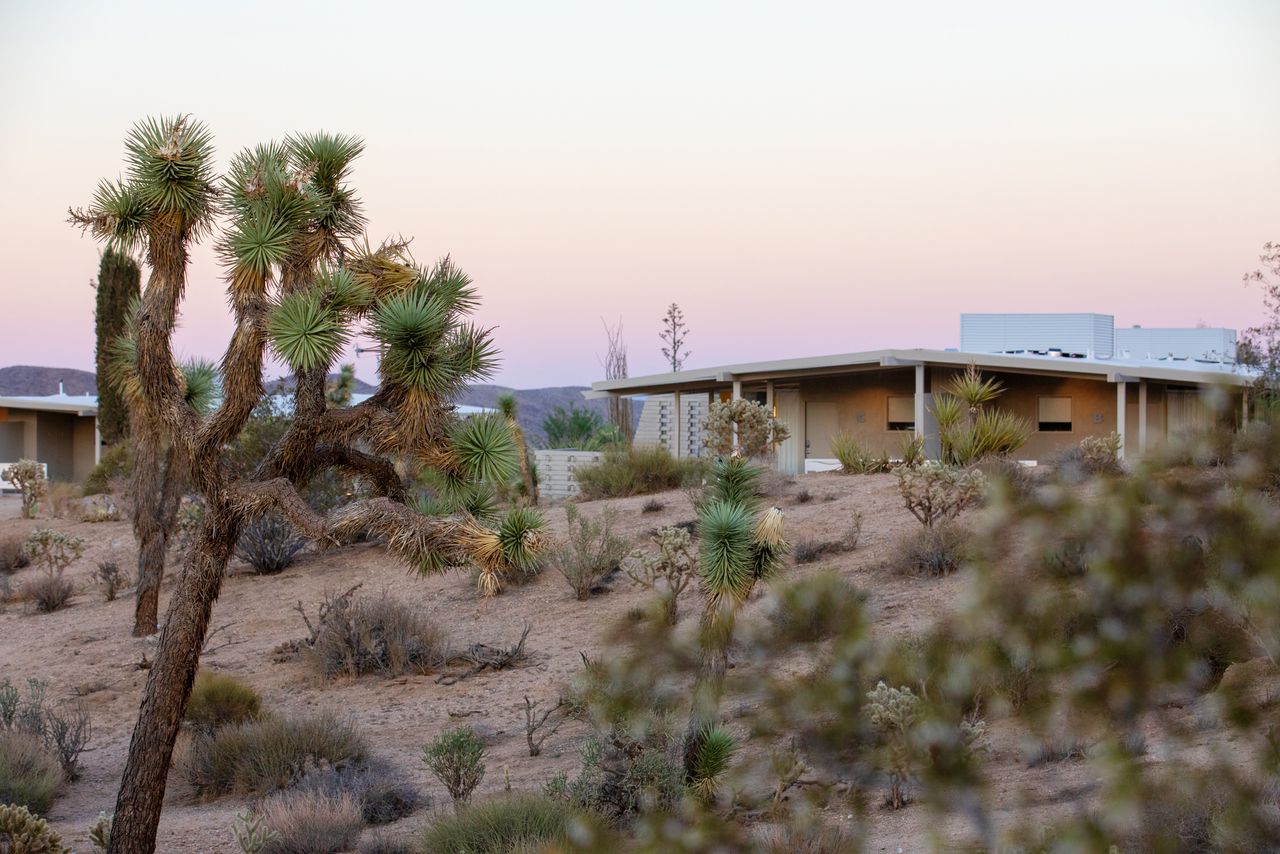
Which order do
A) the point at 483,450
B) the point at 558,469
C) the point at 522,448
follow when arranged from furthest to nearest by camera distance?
1. the point at 558,469
2. the point at 522,448
3. the point at 483,450

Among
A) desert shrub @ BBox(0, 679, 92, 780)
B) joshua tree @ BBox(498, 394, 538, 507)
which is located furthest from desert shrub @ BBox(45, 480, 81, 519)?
desert shrub @ BBox(0, 679, 92, 780)

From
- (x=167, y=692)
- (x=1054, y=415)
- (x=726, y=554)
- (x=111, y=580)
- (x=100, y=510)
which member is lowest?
(x=111, y=580)

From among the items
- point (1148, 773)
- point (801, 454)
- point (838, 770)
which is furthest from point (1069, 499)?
point (801, 454)

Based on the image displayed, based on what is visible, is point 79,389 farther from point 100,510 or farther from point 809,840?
point 809,840

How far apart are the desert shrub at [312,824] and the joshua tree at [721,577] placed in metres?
2.16

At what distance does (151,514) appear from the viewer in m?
13.5

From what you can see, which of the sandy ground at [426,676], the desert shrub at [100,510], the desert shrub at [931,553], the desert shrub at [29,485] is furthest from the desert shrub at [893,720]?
the desert shrub at [29,485]

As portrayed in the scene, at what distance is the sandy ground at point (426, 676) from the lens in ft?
26.6

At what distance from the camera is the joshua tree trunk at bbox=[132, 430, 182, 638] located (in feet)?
42.6

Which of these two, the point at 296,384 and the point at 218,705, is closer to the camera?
the point at 296,384

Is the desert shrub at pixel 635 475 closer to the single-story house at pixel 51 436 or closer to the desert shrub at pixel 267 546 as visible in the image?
the desert shrub at pixel 267 546

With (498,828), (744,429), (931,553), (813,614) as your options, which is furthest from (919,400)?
(813,614)

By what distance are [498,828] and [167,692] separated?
2.11 m

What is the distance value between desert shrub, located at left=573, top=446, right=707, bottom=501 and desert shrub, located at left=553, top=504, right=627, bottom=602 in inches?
215
